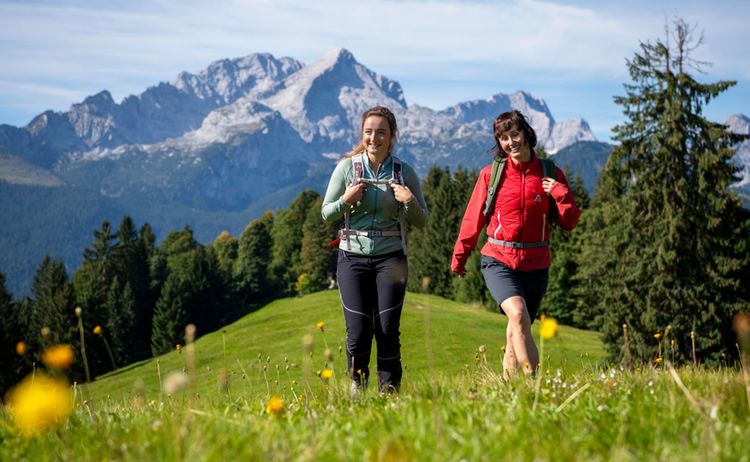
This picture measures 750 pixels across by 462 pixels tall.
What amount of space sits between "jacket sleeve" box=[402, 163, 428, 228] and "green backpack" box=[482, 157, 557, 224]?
617mm

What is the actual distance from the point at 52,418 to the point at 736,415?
334 centimetres

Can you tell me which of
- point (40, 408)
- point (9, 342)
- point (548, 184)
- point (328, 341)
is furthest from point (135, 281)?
point (40, 408)

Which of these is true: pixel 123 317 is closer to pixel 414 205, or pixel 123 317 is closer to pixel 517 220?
pixel 414 205

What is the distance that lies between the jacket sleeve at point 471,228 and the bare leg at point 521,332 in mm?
702

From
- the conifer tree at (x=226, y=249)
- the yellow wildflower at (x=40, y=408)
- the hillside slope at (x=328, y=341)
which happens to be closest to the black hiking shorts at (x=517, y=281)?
the yellow wildflower at (x=40, y=408)

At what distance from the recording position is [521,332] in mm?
5863

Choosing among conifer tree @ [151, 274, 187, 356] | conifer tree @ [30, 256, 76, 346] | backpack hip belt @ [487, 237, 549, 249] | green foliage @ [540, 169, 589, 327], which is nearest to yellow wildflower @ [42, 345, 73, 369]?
backpack hip belt @ [487, 237, 549, 249]

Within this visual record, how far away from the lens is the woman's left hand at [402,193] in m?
6.41

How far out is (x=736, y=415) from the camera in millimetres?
3145

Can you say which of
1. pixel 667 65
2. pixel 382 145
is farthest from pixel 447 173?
pixel 382 145

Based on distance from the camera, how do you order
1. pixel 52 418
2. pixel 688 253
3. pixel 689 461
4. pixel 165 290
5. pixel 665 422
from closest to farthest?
pixel 689 461
pixel 665 422
pixel 52 418
pixel 688 253
pixel 165 290

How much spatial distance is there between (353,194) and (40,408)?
13.0 ft

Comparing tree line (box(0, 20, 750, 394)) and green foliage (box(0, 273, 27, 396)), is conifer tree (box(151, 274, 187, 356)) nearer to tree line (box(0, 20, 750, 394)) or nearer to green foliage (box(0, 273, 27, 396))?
tree line (box(0, 20, 750, 394))

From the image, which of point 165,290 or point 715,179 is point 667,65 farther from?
point 165,290
